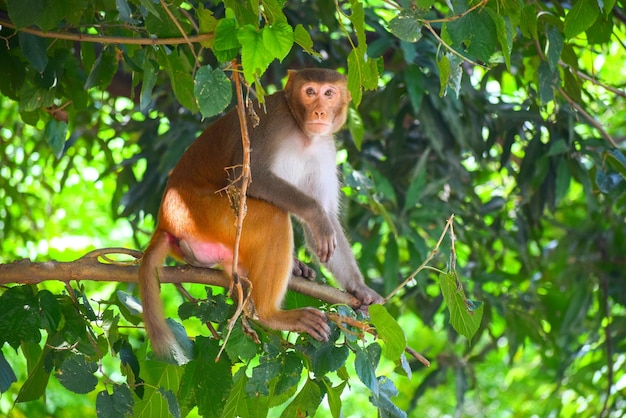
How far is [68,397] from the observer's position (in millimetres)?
7797

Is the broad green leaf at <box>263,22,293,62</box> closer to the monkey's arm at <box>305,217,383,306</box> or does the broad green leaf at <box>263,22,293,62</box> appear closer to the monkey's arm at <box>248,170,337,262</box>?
the monkey's arm at <box>248,170,337,262</box>

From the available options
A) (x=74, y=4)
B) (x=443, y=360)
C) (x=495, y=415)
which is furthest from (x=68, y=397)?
(x=495, y=415)

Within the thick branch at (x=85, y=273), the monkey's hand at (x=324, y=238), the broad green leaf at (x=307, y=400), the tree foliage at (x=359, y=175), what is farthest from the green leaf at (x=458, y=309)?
the monkey's hand at (x=324, y=238)

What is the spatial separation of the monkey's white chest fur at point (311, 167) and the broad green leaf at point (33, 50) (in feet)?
4.38

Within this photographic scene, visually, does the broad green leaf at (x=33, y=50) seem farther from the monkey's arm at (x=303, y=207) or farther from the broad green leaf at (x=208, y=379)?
the broad green leaf at (x=208, y=379)

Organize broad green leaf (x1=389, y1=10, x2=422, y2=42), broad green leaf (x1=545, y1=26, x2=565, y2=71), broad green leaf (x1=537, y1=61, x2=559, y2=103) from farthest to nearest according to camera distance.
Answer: broad green leaf (x1=537, y1=61, x2=559, y2=103) < broad green leaf (x1=545, y1=26, x2=565, y2=71) < broad green leaf (x1=389, y1=10, x2=422, y2=42)

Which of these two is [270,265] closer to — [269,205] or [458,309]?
[269,205]

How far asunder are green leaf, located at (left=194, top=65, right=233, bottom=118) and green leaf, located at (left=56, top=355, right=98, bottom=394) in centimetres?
108

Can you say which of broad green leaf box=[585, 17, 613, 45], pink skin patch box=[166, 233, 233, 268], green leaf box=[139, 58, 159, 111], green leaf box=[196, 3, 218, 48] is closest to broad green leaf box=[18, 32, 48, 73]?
green leaf box=[139, 58, 159, 111]

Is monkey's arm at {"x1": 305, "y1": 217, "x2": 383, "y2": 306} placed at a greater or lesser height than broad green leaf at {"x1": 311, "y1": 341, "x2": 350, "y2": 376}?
lesser

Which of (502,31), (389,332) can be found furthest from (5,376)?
(502,31)

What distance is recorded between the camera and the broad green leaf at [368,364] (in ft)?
9.78

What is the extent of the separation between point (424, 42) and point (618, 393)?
10.3 feet

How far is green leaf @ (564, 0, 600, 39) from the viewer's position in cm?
325
